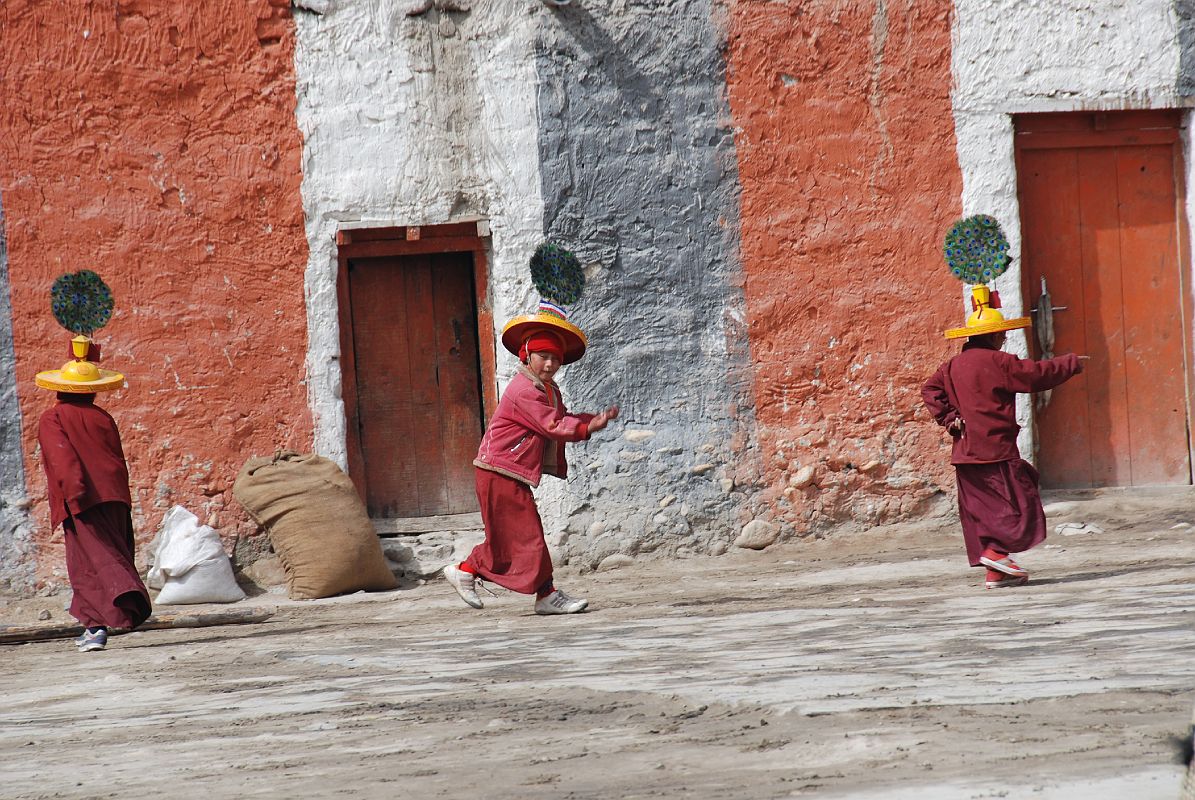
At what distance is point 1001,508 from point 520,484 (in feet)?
7.45

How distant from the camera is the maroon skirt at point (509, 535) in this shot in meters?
6.42

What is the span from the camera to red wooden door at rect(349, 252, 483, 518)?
27.3ft

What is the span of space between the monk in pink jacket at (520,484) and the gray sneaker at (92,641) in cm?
164

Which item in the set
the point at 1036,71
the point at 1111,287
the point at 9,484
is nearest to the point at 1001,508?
the point at 1111,287

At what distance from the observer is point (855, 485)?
8.16 meters

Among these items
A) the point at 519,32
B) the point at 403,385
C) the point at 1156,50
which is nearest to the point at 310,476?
the point at 403,385

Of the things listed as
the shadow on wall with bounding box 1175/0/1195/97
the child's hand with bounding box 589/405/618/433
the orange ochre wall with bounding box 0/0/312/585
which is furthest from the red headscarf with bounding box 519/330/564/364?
the shadow on wall with bounding box 1175/0/1195/97

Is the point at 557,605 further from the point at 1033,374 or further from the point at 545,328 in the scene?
the point at 1033,374

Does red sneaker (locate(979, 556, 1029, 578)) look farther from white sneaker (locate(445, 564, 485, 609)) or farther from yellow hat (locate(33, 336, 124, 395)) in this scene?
yellow hat (locate(33, 336, 124, 395))

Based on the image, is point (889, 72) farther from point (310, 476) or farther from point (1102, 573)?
point (310, 476)

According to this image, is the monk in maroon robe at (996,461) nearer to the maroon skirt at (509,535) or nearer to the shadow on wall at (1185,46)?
the maroon skirt at (509,535)

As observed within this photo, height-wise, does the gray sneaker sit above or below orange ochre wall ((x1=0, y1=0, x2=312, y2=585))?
below

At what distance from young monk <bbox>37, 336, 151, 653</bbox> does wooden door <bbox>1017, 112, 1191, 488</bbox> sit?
5.26 m

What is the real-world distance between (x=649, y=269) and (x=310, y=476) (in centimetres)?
231
